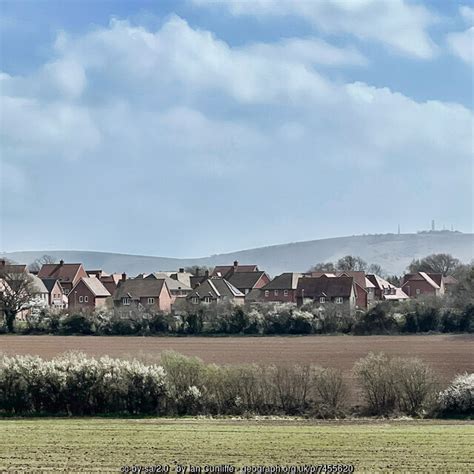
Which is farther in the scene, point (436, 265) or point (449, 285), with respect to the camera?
point (436, 265)

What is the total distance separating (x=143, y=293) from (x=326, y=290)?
23453 mm

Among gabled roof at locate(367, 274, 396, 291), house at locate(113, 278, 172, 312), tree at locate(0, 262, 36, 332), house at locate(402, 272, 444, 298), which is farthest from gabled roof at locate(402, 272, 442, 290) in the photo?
tree at locate(0, 262, 36, 332)

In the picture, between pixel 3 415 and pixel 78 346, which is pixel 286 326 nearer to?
pixel 78 346

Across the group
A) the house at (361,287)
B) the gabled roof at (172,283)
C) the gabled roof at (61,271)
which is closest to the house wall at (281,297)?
the house at (361,287)

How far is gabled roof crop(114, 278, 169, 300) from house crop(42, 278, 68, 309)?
14274mm

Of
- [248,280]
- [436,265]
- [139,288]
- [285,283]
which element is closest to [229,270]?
[248,280]

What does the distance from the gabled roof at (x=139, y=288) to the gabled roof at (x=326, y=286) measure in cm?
1830

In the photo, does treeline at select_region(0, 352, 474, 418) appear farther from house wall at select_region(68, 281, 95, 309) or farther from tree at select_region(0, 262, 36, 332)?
house wall at select_region(68, 281, 95, 309)

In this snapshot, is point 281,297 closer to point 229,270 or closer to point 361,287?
point 361,287

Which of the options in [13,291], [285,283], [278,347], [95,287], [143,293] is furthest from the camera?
[95,287]

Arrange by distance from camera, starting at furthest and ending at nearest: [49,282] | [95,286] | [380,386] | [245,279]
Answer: [245,279]
[49,282]
[95,286]
[380,386]

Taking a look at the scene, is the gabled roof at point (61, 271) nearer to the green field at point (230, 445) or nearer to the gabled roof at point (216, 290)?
the gabled roof at point (216, 290)

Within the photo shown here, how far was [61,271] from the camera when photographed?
448 ft

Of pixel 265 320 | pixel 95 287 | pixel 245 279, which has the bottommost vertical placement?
pixel 265 320
